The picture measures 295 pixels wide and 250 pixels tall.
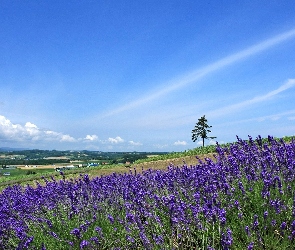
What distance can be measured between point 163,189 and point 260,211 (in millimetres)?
1792

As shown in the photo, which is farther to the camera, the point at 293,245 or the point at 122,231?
the point at 122,231

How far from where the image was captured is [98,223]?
14.3ft

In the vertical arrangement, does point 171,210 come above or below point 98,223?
above

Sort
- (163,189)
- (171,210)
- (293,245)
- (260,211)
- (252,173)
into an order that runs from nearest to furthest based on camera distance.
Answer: (293,245)
(171,210)
(260,211)
(252,173)
(163,189)

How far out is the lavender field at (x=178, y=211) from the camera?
340 cm

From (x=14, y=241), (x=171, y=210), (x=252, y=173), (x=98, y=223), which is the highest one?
(x=252, y=173)

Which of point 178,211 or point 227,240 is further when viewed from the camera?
point 178,211

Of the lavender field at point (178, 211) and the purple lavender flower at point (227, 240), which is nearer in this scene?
the purple lavender flower at point (227, 240)

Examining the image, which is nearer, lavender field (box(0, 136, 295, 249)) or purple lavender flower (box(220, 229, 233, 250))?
purple lavender flower (box(220, 229, 233, 250))

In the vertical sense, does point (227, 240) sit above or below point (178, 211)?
below

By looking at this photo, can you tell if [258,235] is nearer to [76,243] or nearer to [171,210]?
[171,210]

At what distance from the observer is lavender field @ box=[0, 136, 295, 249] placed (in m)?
3.40

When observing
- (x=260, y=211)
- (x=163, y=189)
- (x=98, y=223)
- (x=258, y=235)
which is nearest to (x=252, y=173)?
(x=260, y=211)

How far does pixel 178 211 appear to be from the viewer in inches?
136
